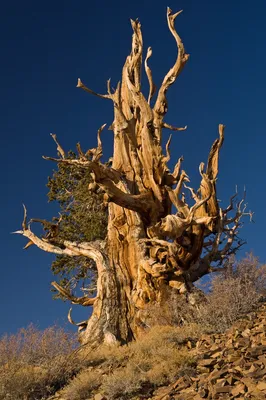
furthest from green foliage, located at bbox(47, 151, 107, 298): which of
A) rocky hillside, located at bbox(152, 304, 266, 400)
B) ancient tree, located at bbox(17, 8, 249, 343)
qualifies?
rocky hillside, located at bbox(152, 304, 266, 400)

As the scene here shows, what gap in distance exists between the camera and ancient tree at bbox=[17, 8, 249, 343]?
461 inches

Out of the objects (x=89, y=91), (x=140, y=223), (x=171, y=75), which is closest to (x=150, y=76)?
(x=171, y=75)

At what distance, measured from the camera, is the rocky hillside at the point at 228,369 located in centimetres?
585

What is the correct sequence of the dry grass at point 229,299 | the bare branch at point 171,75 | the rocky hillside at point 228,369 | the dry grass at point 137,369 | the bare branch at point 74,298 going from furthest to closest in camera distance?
the bare branch at point 171,75, the bare branch at point 74,298, the dry grass at point 229,299, the dry grass at point 137,369, the rocky hillside at point 228,369

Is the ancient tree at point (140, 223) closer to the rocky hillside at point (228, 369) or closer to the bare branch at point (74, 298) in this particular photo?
the bare branch at point (74, 298)

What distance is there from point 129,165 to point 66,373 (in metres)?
7.21

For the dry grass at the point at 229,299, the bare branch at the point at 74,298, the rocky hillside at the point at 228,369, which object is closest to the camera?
the rocky hillside at the point at 228,369

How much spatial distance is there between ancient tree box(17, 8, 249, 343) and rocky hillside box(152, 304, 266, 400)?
10.9 ft

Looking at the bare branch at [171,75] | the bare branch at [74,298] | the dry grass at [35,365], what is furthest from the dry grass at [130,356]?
the bare branch at [171,75]

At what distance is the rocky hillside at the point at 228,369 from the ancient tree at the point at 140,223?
3322mm

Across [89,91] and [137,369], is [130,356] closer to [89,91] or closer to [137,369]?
[137,369]

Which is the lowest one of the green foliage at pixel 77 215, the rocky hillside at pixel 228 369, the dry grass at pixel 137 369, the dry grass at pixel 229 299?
the rocky hillside at pixel 228 369

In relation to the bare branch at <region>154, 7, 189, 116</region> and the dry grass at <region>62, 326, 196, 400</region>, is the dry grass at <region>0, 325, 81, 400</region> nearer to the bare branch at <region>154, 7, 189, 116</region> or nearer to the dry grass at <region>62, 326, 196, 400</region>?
the dry grass at <region>62, 326, 196, 400</region>

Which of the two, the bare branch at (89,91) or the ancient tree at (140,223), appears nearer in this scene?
the ancient tree at (140,223)
